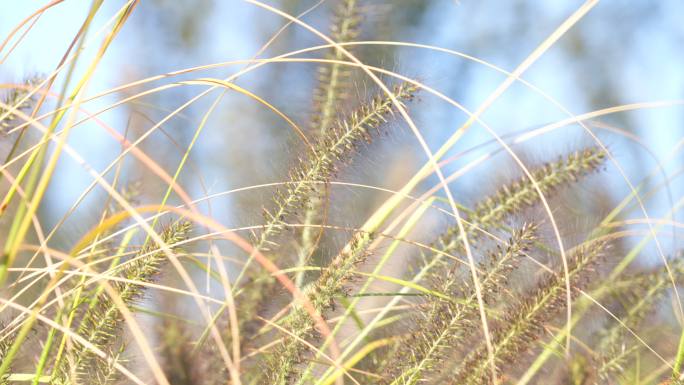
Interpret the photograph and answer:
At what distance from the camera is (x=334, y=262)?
101 cm

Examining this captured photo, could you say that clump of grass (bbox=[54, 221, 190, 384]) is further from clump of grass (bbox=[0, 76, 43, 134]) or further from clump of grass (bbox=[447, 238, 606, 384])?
clump of grass (bbox=[447, 238, 606, 384])

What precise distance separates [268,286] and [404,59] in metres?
0.44

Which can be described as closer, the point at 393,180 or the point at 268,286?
the point at 268,286

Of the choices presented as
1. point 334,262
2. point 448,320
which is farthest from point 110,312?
point 448,320

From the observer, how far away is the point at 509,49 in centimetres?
920

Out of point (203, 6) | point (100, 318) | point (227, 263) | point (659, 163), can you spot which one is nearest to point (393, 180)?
point (227, 263)

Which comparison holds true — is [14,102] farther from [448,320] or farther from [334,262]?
[448,320]

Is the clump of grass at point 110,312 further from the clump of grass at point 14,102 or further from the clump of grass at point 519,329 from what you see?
the clump of grass at point 519,329

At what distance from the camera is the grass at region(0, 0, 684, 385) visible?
0.98 meters

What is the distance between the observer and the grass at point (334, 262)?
98cm

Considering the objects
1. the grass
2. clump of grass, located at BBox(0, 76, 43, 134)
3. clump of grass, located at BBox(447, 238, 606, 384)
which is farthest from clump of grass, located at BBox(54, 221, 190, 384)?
clump of grass, located at BBox(447, 238, 606, 384)

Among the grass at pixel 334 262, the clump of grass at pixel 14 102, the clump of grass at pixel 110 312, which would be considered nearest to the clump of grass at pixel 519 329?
the grass at pixel 334 262

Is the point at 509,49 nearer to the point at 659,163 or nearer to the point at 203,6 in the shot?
the point at 203,6

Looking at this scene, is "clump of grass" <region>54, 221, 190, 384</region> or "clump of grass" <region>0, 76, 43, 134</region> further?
"clump of grass" <region>0, 76, 43, 134</region>
